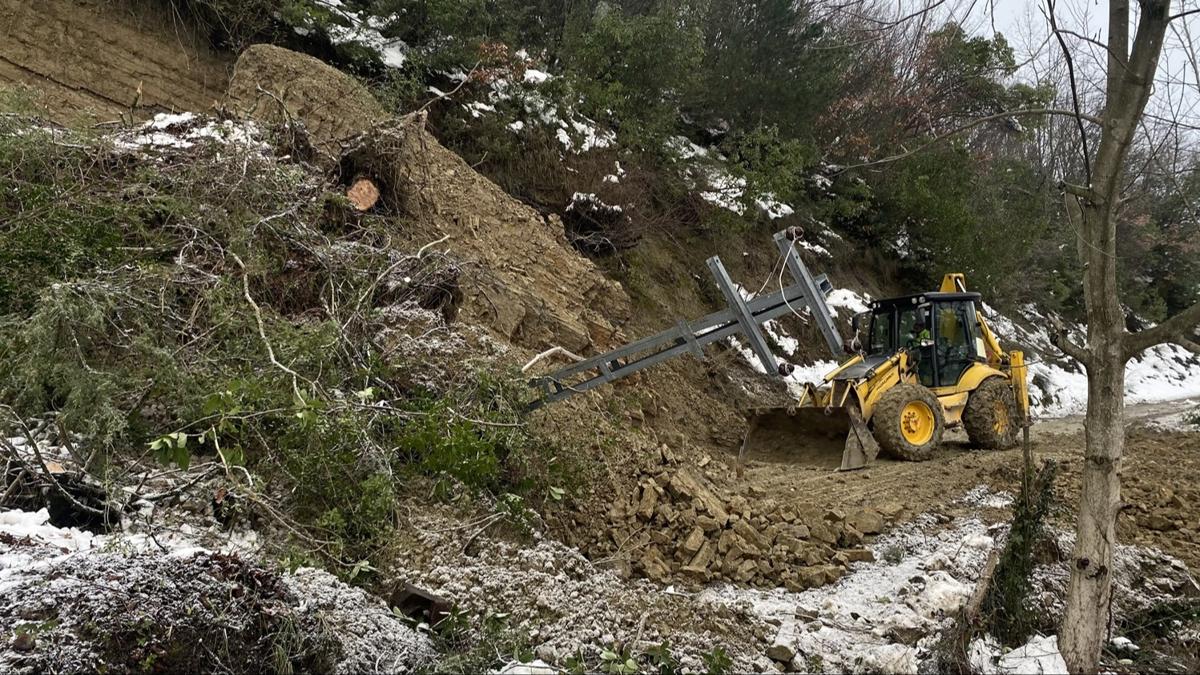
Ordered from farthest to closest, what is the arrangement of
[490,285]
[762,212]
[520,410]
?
[762,212]
[490,285]
[520,410]

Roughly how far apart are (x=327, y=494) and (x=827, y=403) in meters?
6.05

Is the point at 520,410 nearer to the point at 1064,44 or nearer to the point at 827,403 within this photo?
the point at 1064,44

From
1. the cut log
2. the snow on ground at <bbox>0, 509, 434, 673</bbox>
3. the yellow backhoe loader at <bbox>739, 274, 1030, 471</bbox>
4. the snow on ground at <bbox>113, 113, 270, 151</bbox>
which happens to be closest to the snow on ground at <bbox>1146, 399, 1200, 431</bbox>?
the yellow backhoe loader at <bbox>739, 274, 1030, 471</bbox>

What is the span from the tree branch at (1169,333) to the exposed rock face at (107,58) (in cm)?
934

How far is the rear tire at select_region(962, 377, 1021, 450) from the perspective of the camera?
973 centimetres

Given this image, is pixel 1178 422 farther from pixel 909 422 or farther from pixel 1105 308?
pixel 1105 308

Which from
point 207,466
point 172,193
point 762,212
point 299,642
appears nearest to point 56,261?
point 172,193

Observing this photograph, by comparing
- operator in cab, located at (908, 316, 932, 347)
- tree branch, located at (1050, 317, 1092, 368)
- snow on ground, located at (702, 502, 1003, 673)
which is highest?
operator in cab, located at (908, 316, 932, 347)

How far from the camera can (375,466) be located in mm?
4312

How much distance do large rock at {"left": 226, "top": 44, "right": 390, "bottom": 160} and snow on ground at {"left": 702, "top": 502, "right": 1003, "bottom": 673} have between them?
5.87 m

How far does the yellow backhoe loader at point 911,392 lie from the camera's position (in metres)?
8.59

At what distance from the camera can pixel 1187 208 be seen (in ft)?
11.9

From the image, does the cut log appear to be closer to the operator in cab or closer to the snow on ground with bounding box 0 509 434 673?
the snow on ground with bounding box 0 509 434 673

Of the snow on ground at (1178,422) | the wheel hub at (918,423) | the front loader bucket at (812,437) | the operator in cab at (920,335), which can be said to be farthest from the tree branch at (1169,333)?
the snow on ground at (1178,422)
